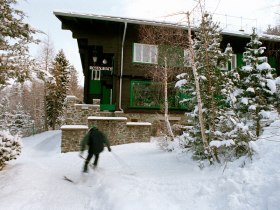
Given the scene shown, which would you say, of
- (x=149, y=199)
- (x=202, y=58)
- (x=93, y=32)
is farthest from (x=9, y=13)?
(x=93, y=32)

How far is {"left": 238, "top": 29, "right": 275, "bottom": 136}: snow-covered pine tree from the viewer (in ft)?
34.4

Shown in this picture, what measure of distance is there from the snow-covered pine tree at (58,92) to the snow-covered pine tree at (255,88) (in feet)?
93.9

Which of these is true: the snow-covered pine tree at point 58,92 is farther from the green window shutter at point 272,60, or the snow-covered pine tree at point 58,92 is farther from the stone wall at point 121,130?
the green window shutter at point 272,60

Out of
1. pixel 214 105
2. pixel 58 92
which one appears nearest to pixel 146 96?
pixel 214 105

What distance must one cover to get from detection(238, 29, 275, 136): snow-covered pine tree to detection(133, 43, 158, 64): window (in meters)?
11.6

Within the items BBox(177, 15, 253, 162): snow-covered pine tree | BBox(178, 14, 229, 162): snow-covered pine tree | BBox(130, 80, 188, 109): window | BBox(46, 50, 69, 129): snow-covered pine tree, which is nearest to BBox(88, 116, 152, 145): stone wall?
BBox(130, 80, 188, 109): window

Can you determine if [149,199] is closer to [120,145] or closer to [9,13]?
[9,13]

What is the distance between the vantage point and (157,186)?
8281 mm

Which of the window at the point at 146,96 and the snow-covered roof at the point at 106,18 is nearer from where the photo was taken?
the snow-covered roof at the point at 106,18

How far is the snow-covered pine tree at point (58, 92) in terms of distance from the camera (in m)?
37.2

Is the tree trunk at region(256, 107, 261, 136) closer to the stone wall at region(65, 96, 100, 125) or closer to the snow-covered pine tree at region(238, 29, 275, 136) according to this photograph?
the snow-covered pine tree at region(238, 29, 275, 136)

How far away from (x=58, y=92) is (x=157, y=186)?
32.5m

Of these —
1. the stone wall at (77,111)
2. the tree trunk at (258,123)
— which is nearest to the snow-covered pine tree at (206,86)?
the tree trunk at (258,123)

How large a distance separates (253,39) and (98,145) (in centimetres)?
729
